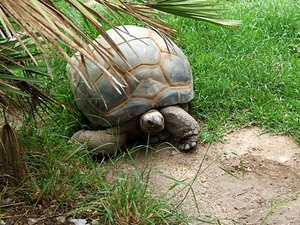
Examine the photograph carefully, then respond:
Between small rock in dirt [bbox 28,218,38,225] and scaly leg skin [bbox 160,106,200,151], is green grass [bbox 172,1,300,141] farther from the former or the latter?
small rock in dirt [bbox 28,218,38,225]

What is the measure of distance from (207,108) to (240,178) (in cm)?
82

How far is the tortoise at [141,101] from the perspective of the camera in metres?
3.70

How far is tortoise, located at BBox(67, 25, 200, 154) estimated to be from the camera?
12.1 feet

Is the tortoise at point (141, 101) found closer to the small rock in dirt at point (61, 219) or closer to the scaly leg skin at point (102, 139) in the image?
the scaly leg skin at point (102, 139)

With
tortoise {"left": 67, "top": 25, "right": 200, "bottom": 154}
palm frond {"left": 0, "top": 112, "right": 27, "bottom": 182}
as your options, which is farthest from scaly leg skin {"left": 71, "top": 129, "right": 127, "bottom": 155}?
palm frond {"left": 0, "top": 112, "right": 27, "bottom": 182}

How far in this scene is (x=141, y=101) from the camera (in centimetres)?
370

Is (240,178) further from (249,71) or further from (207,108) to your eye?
(249,71)

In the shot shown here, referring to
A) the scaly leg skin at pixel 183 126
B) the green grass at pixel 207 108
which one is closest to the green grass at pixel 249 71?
the green grass at pixel 207 108

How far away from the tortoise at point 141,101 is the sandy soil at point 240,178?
182 mm

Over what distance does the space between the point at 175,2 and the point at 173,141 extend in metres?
1.36

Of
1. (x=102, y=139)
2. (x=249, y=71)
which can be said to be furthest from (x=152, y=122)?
(x=249, y=71)

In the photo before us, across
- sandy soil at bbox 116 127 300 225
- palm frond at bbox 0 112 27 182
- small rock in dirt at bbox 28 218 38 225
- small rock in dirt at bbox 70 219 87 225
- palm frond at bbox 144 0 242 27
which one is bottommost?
sandy soil at bbox 116 127 300 225

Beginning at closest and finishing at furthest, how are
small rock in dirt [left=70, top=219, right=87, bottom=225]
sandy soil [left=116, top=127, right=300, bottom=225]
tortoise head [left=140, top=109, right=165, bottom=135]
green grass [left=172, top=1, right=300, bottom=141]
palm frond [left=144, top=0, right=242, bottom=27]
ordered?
1. small rock in dirt [left=70, top=219, right=87, bottom=225]
2. palm frond [left=144, top=0, right=242, bottom=27]
3. sandy soil [left=116, top=127, right=300, bottom=225]
4. tortoise head [left=140, top=109, right=165, bottom=135]
5. green grass [left=172, top=1, right=300, bottom=141]

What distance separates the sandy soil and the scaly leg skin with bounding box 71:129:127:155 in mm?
192
